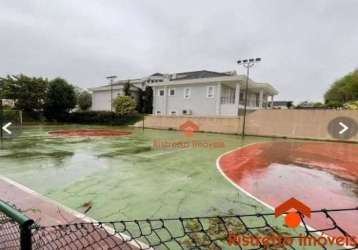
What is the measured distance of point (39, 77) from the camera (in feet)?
105

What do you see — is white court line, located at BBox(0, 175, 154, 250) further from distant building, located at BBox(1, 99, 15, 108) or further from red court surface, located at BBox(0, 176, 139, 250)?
distant building, located at BBox(1, 99, 15, 108)

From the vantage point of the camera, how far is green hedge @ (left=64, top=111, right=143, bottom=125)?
91.9ft

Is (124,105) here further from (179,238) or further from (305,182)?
(179,238)

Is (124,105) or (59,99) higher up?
(59,99)

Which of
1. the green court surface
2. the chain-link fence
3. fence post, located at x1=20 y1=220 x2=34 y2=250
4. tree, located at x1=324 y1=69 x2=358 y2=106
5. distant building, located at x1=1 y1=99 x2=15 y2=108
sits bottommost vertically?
the green court surface

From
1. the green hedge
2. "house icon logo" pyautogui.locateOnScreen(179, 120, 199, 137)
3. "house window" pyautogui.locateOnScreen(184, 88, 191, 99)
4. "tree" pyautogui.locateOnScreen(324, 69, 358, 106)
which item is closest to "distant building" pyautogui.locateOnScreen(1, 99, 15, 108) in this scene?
the green hedge

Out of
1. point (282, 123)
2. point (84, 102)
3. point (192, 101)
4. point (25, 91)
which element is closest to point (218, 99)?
point (192, 101)

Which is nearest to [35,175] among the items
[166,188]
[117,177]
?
[117,177]

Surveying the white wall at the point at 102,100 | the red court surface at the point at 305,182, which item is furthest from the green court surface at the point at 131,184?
the white wall at the point at 102,100

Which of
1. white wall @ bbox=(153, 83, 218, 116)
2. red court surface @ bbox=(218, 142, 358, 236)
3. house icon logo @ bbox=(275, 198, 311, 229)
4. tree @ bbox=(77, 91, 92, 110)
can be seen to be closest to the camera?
house icon logo @ bbox=(275, 198, 311, 229)

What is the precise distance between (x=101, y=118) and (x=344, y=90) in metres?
33.5

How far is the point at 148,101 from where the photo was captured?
33.0 meters

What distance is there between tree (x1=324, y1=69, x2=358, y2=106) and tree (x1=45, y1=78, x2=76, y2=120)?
34305mm

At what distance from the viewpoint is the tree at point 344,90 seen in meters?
28.7
